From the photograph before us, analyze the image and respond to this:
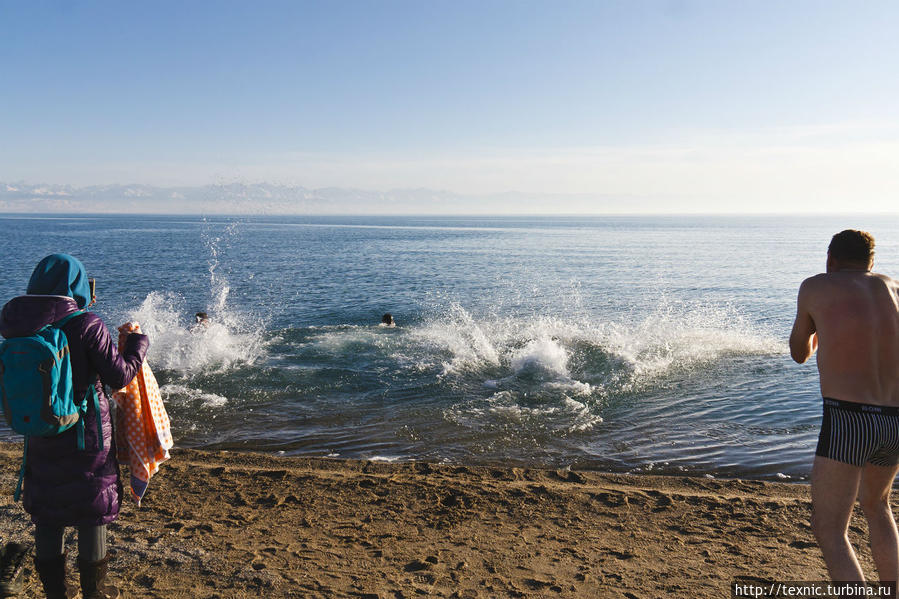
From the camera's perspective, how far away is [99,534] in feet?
12.7

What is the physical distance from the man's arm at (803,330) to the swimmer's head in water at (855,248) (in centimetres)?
29

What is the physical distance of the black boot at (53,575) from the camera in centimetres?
382

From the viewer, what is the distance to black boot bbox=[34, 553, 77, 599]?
12.5 ft

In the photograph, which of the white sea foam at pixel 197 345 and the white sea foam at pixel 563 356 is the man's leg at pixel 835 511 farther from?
the white sea foam at pixel 197 345

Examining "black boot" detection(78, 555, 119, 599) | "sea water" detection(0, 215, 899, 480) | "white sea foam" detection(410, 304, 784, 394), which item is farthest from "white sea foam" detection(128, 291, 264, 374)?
"black boot" detection(78, 555, 119, 599)

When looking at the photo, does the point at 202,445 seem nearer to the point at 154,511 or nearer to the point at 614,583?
the point at 154,511

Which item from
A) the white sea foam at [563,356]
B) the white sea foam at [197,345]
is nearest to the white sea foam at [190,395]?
the white sea foam at [197,345]

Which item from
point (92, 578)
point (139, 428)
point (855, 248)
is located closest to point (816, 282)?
point (855, 248)

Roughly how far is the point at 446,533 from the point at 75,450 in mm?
3702

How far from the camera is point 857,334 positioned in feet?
12.3

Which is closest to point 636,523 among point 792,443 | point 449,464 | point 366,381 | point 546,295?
point 449,464

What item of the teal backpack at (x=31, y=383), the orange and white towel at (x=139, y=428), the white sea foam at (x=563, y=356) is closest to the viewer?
the teal backpack at (x=31, y=383)

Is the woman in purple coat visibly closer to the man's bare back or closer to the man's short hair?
the man's bare back

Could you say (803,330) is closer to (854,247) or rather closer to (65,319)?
(854,247)
